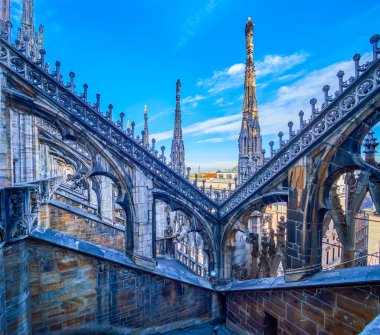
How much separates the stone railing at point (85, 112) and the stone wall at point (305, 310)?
336 cm

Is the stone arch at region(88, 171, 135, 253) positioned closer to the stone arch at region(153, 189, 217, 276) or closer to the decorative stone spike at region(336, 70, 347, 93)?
the stone arch at region(153, 189, 217, 276)

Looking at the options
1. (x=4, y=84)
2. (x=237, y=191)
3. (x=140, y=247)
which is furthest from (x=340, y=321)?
(x=4, y=84)

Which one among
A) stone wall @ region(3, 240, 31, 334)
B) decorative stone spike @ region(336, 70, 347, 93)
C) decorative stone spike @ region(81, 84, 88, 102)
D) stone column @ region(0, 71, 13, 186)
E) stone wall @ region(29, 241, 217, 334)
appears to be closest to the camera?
stone wall @ region(3, 240, 31, 334)

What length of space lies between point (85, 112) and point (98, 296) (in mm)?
5137

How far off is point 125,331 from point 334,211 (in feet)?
24.0

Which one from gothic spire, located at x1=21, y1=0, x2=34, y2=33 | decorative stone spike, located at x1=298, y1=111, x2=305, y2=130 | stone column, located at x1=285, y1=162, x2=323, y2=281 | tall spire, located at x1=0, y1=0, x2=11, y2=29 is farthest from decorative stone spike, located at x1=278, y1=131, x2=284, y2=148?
gothic spire, located at x1=21, y1=0, x2=34, y2=33

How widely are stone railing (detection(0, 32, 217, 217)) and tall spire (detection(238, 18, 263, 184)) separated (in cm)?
610

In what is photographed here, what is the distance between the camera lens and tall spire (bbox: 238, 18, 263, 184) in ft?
44.3

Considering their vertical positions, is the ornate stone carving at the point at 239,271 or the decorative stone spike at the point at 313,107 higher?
the decorative stone spike at the point at 313,107

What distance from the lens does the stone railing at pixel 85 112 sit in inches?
257

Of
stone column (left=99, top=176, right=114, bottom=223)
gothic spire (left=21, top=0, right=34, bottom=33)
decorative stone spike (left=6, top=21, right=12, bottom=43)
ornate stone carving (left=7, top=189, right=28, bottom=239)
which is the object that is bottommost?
stone column (left=99, top=176, right=114, bottom=223)

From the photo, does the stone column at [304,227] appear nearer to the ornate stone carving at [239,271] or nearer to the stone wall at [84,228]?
the ornate stone carving at [239,271]

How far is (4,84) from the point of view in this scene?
6.40m

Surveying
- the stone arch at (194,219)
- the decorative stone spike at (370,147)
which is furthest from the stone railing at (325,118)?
the stone arch at (194,219)
